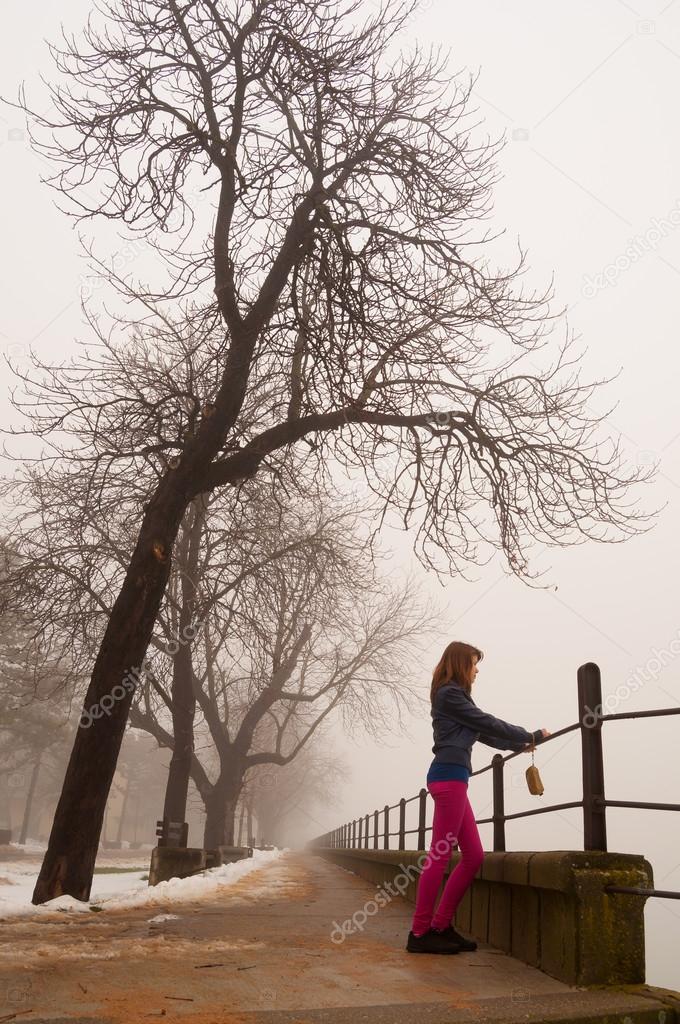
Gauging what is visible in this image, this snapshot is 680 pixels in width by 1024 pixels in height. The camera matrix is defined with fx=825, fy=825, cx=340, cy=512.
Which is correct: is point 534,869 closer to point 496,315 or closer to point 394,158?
point 496,315

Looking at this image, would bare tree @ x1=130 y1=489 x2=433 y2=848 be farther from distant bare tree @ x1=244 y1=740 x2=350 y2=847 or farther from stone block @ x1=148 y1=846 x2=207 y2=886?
distant bare tree @ x1=244 y1=740 x2=350 y2=847

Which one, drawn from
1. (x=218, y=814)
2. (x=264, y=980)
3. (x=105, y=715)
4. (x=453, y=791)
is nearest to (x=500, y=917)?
(x=453, y=791)

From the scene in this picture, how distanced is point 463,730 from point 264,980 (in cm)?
168

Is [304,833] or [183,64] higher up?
[183,64]

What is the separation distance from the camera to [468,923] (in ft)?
18.6

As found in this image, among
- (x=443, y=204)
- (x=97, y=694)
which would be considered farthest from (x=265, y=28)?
(x=97, y=694)

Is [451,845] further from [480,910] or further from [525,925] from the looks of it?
[480,910]

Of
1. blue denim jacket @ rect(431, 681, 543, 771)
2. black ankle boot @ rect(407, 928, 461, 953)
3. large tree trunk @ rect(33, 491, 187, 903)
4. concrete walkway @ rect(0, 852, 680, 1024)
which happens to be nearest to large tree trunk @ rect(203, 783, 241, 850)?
large tree trunk @ rect(33, 491, 187, 903)

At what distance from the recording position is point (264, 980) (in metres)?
3.75

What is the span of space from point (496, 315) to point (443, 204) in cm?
140

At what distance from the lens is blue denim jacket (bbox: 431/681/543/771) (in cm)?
454

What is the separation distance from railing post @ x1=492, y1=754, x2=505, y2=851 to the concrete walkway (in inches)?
32.1

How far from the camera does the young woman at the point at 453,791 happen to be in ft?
15.1

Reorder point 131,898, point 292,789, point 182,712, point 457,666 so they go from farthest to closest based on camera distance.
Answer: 1. point 292,789
2. point 182,712
3. point 131,898
4. point 457,666
